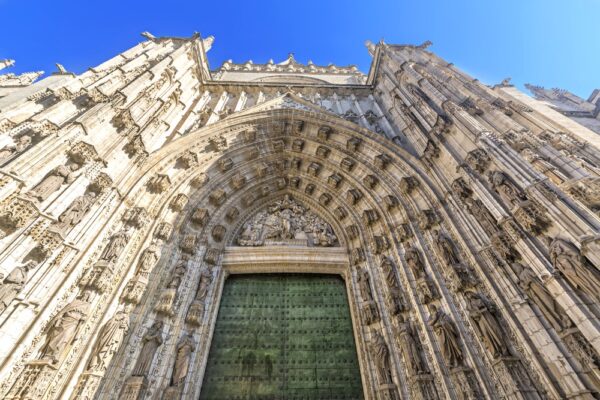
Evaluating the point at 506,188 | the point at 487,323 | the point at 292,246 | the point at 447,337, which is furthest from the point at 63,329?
the point at 506,188

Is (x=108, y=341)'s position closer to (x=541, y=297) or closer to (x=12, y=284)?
(x=12, y=284)

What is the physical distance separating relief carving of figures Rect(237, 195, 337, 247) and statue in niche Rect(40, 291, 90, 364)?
408 centimetres

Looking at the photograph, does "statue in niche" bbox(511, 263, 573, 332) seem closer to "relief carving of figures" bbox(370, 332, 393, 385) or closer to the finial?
"relief carving of figures" bbox(370, 332, 393, 385)

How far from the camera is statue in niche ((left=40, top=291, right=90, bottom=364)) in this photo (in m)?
4.04

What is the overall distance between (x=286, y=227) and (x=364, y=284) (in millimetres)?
2900

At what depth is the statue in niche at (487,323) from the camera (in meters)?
4.11

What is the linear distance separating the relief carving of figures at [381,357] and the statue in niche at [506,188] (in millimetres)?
3441

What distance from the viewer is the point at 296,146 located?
31.7 feet

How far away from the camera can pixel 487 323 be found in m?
4.33

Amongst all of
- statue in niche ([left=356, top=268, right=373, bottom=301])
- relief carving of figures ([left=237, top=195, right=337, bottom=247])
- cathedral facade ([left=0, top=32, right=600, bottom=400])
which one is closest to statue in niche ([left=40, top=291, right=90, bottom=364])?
cathedral facade ([left=0, top=32, right=600, bottom=400])

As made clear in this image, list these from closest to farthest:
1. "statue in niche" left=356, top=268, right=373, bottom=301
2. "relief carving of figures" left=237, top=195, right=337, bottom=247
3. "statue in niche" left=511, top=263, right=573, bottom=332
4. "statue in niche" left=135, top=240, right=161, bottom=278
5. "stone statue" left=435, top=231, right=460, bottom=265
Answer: "statue in niche" left=511, top=263, right=573, bottom=332, "stone statue" left=435, top=231, right=460, bottom=265, "statue in niche" left=135, top=240, right=161, bottom=278, "statue in niche" left=356, top=268, right=373, bottom=301, "relief carving of figures" left=237, top=195, right=337, bottom=247

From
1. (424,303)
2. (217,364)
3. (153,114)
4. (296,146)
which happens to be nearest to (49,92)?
(153,114)

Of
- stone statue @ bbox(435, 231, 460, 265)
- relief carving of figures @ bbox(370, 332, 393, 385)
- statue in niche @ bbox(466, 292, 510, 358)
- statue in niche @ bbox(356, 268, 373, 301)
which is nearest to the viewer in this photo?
statue in niche @ bbox(466, 292, 510, 358)

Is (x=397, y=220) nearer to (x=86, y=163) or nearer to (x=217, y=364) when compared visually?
(x=217, y=364)
